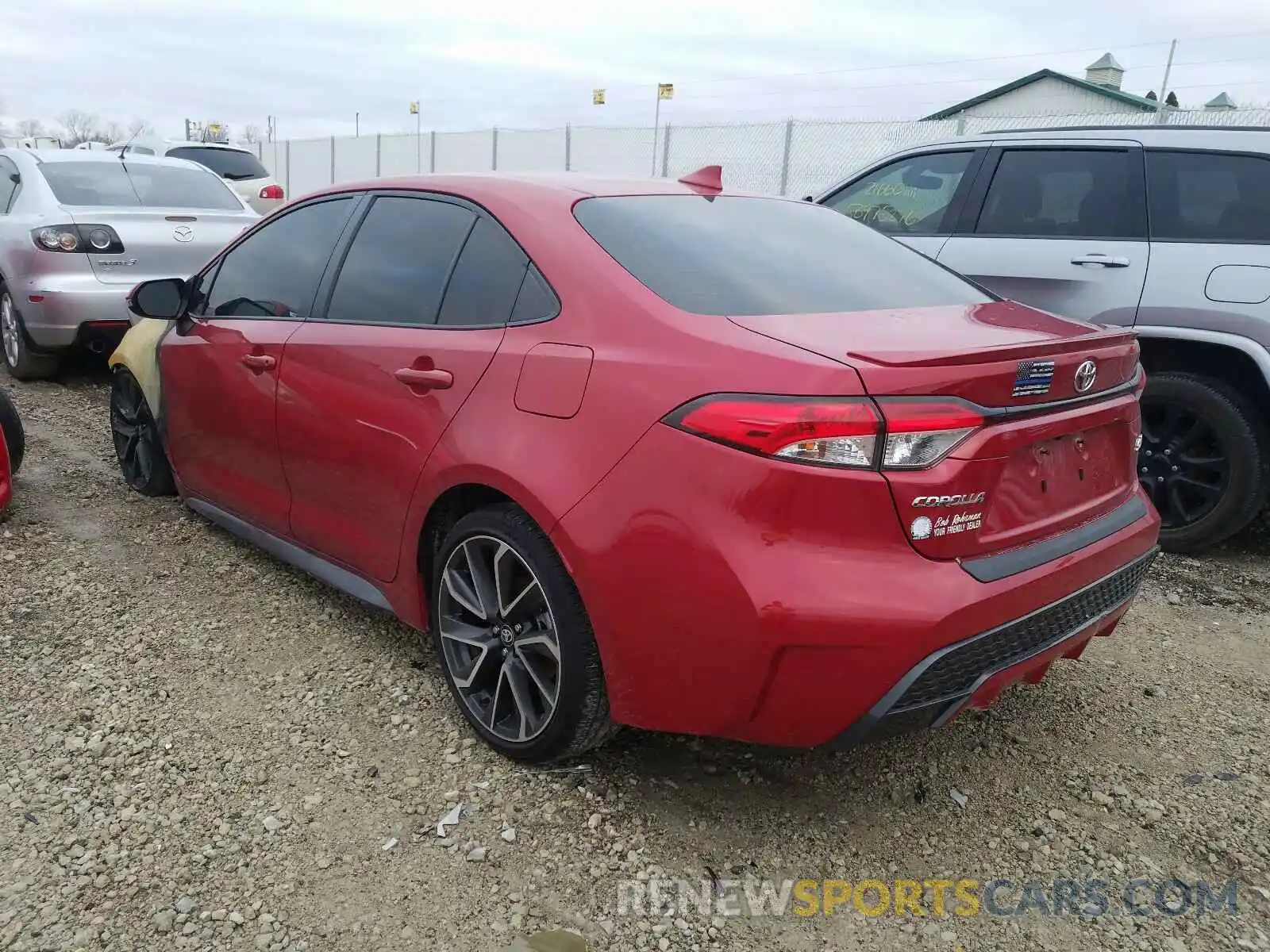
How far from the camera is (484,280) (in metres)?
2.62

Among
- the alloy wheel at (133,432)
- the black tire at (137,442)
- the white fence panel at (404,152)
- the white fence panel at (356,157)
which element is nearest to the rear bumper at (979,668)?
the black tire at (137,442)

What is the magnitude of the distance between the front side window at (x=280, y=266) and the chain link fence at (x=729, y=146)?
293 inches

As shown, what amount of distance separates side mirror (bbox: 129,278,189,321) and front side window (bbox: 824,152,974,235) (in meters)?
3.13

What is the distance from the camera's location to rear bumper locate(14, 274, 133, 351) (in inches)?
236

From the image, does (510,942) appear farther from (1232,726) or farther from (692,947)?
(1232,726)

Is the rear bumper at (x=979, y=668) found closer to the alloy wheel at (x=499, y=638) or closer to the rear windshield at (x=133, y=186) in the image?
the alloy wheel at (x=499, y=638)

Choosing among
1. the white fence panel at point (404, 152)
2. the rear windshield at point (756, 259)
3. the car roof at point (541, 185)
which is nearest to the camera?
the rear windshield at point (756, 259)

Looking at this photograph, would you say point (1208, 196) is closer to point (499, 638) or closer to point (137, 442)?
point (499, 638)

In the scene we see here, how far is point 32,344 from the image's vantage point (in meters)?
6.25

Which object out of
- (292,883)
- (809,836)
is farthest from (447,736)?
(809,836)

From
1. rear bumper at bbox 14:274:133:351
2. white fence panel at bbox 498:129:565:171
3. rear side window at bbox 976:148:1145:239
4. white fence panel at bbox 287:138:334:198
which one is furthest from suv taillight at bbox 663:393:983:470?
white fence panel at bbox 287:138:334:198

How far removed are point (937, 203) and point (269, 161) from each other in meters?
34.3

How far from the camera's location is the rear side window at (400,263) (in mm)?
2766
